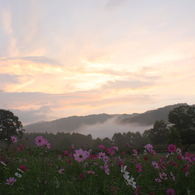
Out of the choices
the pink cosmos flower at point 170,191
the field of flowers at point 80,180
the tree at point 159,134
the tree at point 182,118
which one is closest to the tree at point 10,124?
the tree at point 159,134

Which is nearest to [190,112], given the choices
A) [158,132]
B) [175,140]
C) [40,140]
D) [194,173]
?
[158,132]

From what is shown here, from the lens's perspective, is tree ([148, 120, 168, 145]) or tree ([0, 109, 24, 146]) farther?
tree ([148, 120, 168, 145])

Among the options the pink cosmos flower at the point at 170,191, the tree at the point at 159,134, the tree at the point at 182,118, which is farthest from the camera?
the tree at the point at 159,134

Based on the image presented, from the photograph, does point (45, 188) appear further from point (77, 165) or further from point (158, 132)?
point (158, 132)

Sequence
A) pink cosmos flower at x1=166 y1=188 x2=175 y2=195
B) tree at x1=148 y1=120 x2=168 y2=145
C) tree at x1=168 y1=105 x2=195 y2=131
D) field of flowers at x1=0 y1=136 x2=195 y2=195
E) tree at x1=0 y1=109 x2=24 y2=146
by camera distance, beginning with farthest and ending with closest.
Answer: tree at x1=148 y1=120 x2=168 y2=145 < tree at x1=168 y1=105 x2=195 y2=131 < tree at x1=0 y1=109 x2=24 y2=146 < pink cosmos flower at x1=166 y1=188 x2=175 y2=195 < field of flowers at x1=0 y1=136 x2=195 y2=195

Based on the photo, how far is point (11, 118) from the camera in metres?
39.6

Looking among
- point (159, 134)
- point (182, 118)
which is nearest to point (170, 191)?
point (182, 118)

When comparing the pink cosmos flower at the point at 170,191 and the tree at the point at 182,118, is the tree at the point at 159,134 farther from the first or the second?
the pink cosmos flower at the point at 170,191

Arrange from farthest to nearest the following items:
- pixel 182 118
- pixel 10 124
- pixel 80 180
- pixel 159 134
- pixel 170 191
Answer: pixel 159 134
pixel 182 118
pixel 10 124
pixel 80 180
pixel 170 191

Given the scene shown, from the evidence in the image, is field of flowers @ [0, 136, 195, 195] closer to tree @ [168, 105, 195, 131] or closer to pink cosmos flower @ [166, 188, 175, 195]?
pink cosmos flower @ [166, 188, 175, 195]

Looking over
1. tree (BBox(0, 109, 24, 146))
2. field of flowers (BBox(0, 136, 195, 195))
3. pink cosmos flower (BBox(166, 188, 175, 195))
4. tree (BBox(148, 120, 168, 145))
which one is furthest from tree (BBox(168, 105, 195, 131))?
pink cosmos flower (BBox(166, 188, 175, 195))

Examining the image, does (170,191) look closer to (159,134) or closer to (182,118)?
(182,118)

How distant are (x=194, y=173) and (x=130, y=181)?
4944 millimetres

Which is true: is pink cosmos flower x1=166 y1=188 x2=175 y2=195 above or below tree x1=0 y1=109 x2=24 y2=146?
below
